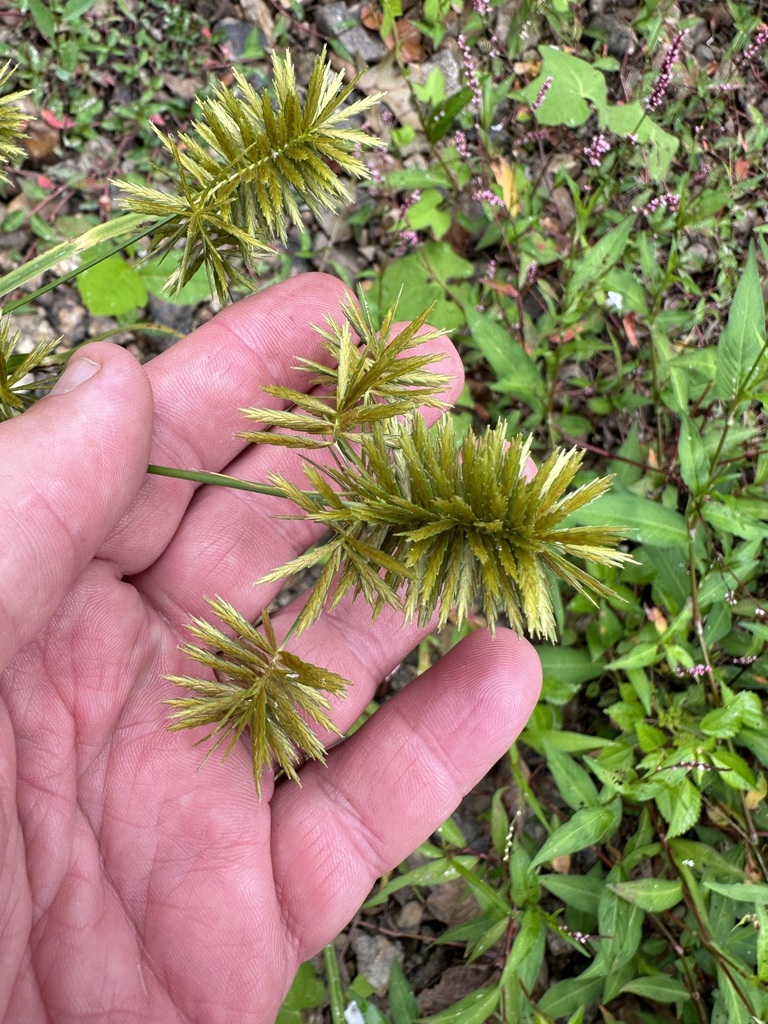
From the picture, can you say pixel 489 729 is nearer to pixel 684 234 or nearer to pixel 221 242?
pixel 221 242

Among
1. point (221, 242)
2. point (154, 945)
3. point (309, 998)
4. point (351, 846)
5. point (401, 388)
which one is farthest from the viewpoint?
point (309, 998)

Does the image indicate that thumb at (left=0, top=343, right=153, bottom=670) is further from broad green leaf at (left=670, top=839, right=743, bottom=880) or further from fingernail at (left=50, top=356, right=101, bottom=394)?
broad green leaf at (left=670, top=839, right=743, bottom=880)

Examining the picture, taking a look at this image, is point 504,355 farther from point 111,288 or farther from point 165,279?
point 111,288

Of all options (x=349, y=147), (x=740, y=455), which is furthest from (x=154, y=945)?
(x=740, y=455)

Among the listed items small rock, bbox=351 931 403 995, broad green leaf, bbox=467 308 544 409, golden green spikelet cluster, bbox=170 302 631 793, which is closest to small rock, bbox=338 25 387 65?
broad green leaf, bbox=467 308 544 409

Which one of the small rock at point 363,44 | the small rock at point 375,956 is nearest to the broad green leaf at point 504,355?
the small rock at point 363,44

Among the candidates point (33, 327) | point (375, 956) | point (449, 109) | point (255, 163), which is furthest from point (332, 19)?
point (375, 956)
